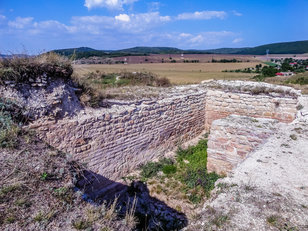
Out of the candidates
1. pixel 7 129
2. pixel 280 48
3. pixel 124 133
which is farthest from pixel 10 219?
pixel 280 48

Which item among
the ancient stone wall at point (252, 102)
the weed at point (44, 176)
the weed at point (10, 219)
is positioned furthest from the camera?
the ancient stone wall at point (252, 102)

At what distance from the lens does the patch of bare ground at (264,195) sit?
2.27 m

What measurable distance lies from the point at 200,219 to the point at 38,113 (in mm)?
3253

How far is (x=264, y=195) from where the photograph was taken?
2701 millimetres

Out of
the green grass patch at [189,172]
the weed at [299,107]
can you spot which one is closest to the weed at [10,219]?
the green grass patch at [189,172]

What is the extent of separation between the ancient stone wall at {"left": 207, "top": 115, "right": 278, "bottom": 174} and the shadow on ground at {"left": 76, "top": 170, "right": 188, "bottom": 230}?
1.74 metres

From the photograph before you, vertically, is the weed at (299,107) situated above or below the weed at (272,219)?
above

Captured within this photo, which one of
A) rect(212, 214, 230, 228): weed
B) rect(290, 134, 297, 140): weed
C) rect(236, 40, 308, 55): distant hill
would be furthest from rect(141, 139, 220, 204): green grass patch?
rect(236, 40, 308, 55): distant hill

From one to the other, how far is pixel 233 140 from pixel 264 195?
2.65m

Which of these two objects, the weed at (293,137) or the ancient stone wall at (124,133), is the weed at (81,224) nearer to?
the ancient stone wall at (124,133)

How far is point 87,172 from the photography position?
4.48 meters

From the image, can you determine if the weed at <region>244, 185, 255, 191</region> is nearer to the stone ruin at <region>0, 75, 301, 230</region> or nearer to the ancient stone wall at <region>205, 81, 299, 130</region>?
the stone ruin at <region>0, 75, 301, 230</region>

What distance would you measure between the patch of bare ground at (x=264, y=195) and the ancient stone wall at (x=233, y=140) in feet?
2.98

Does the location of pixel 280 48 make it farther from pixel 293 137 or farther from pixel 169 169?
pixel 169 169
